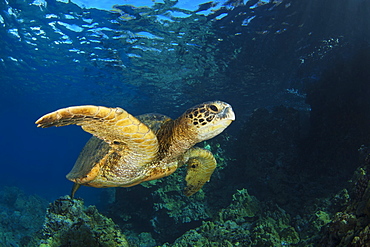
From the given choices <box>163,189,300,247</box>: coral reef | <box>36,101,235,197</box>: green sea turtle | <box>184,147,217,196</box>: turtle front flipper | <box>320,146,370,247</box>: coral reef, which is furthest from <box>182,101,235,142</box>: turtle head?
<box>163,189,300,247</box>: coral reef

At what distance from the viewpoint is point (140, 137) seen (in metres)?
2.47

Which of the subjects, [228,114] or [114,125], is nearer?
[114,125]

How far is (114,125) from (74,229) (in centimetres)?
271

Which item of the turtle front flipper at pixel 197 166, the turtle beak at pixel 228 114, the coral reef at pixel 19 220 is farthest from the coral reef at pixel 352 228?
the coral reef at pixel 19 220

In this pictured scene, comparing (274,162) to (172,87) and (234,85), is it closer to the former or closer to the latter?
(234,85)

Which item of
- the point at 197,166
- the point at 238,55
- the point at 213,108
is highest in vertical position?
the point at 238,55

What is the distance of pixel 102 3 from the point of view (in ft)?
27.7

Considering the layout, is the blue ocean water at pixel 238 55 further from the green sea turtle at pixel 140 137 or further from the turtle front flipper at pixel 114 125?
the turtle front flipper at pixel 114 125

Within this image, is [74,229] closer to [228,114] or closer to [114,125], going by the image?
[114,125]

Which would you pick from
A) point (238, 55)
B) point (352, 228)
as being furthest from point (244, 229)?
point (238, 55)

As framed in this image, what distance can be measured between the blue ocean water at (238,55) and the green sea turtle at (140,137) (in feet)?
15.9

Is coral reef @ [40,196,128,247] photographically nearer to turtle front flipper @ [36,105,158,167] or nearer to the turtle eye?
turtle front flipper @ [36,105,158,167]

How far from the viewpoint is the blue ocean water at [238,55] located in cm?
724

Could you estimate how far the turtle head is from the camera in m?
2.55
